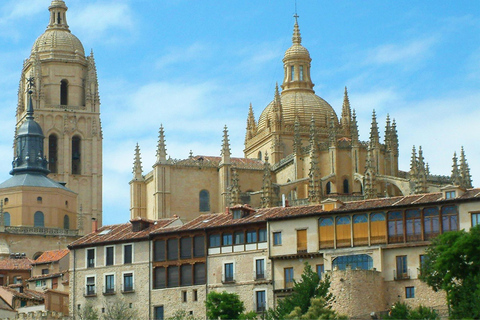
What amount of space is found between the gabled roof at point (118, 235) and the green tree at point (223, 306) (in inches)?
347

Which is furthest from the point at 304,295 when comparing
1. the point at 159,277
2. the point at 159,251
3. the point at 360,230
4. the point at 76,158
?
the point at 76,158

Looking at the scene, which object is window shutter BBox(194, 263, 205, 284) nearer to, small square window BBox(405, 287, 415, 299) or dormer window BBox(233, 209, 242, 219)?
dormer window BBox(233, 209, 242, 219)

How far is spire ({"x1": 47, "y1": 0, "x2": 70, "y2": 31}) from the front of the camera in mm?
136238

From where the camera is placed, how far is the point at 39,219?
112000 mm

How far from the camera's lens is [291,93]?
382ft

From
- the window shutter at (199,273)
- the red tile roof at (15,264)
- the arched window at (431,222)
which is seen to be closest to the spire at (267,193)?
the red tile roof at (15,264)

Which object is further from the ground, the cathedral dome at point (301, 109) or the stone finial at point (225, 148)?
the cathedral dome at point (301, 109)

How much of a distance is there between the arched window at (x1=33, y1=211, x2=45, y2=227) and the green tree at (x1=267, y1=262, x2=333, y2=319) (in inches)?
2012

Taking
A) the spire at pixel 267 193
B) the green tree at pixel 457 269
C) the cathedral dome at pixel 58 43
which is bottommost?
the green tree at pixel 457 269

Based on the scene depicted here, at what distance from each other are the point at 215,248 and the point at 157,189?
31.4m

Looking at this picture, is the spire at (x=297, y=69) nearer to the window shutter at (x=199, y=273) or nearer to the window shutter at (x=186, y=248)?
the window shutter at (x=186, y=248)

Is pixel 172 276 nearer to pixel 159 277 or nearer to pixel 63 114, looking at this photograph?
pixel 159 277

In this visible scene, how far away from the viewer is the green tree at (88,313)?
71575mm

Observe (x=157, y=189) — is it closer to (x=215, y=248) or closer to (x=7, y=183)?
(x=7, y=183)
